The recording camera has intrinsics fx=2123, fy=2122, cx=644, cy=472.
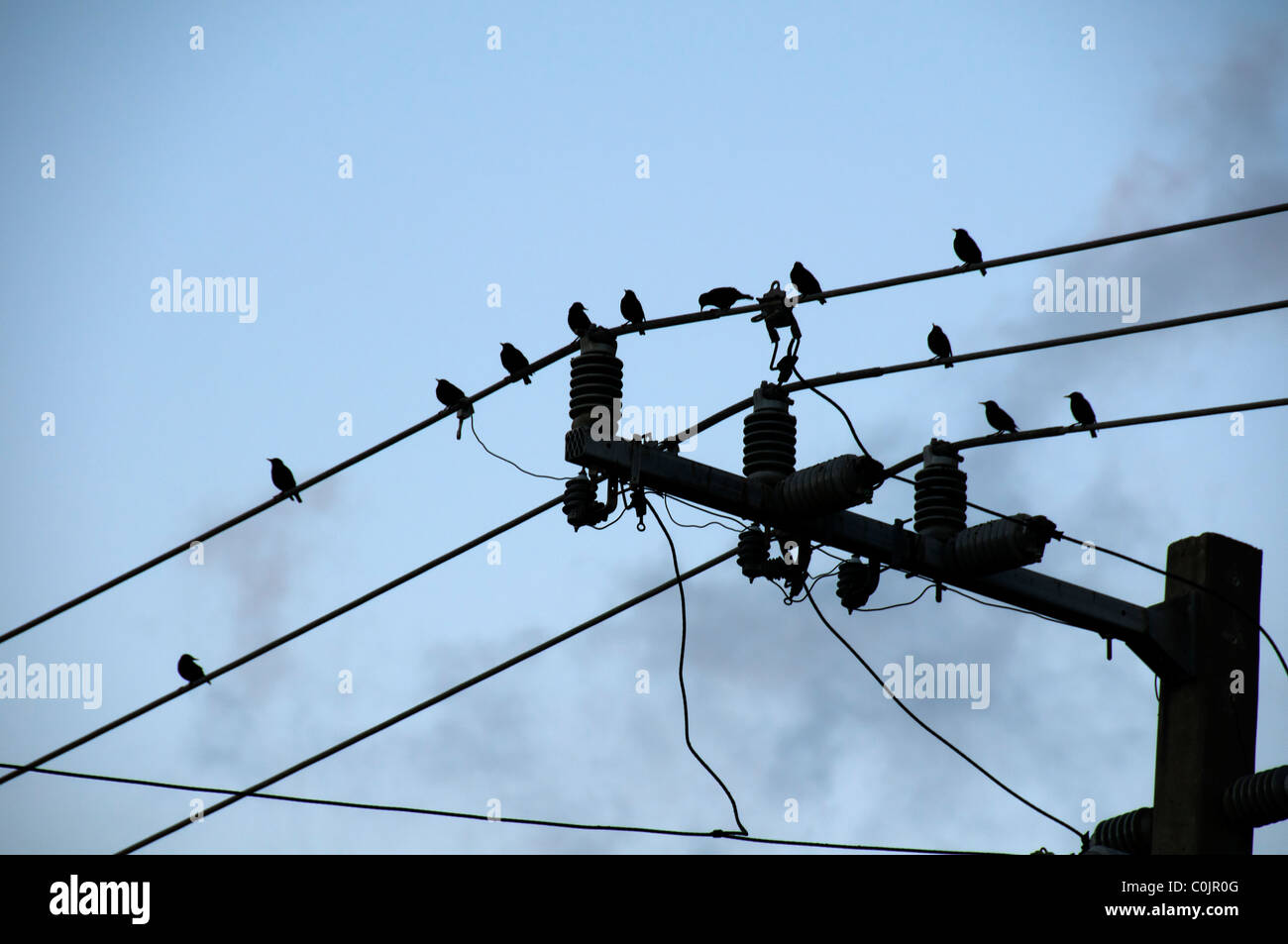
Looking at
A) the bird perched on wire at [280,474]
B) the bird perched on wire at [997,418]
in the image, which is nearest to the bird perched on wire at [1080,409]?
the bird perched on wire at [997,418]

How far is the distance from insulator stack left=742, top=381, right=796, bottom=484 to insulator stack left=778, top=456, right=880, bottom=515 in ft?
0.59

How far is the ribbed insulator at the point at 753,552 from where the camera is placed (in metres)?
13.8

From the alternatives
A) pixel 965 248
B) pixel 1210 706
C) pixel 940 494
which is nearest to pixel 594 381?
pixel 940 494

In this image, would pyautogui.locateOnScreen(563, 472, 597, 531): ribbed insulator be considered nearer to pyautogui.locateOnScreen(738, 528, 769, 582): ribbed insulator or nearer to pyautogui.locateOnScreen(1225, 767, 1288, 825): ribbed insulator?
Result: pyautogui.locateOnScreen(738, 528, 769, 582): ribbed insulator

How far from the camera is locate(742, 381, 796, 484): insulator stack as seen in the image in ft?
44.9

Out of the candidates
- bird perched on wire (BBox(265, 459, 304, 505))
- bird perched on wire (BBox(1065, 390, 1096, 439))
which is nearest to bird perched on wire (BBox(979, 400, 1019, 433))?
bird perched on wire (BBox(1065, 390, 1096, 439))

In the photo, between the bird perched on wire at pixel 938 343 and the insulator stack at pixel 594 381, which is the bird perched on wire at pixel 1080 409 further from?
the insulator stack at pixel 594 381

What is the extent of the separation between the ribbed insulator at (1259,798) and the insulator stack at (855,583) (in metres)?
2.66
